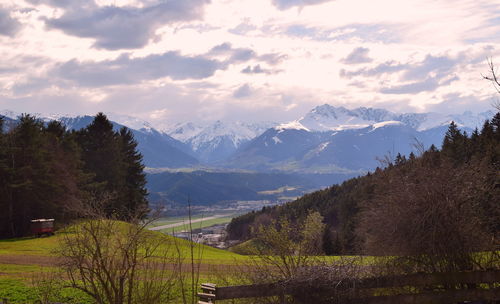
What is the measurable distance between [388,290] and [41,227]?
5149 centimetres

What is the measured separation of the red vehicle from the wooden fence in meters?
49.3

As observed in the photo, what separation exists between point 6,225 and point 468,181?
194 ft

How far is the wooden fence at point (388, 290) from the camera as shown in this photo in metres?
13.4

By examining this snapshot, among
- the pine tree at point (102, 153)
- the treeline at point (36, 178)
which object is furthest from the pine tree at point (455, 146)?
the pine tree at point (102, 153)

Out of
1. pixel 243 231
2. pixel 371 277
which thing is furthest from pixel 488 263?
pixel 243 231

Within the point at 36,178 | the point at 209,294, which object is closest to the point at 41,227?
the point at 36,178

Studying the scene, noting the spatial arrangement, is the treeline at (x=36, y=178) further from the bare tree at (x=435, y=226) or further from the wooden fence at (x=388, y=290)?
the wooden fence at (x=388, y=290)

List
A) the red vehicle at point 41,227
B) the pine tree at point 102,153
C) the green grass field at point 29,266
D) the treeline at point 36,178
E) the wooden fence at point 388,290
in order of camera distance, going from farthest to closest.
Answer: the pine tree at point 102,153 → the treeline at point 36,178 → the red vehicle at point 41,227 → the green grass field at point 29,266 → the wooden fence at point 388,290

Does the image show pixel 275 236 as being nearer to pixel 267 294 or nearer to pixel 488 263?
pixel 267 294

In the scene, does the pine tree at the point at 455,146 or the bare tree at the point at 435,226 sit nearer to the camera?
the bare tree at the point at 435,226

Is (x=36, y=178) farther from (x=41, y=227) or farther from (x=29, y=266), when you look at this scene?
(x=29, y=266)

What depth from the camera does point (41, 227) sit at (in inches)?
2240

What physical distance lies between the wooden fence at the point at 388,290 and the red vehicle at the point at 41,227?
4934 cm

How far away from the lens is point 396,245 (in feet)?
51.4
